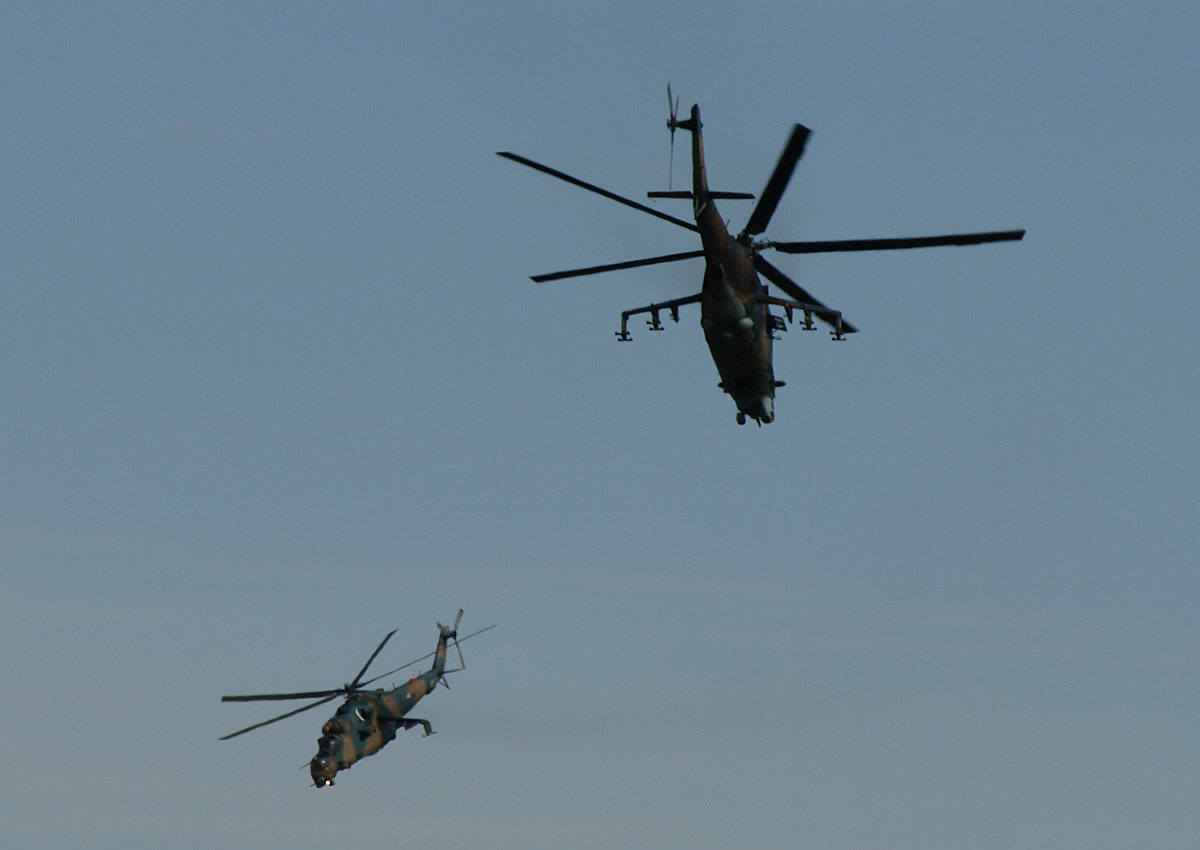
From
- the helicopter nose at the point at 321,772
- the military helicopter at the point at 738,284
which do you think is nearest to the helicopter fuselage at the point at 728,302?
the military helicopter at the point at 738,284

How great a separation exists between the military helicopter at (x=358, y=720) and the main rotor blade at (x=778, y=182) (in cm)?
3154

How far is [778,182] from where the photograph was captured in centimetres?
5638

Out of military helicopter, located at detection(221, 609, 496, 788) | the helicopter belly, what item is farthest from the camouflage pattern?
the helicopter belly

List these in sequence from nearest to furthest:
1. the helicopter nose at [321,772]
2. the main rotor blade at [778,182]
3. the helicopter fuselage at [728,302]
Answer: the main rotor blade at [778,182]
the helicopter fuselage at [728,302]
the helicopter nose at [321,772]

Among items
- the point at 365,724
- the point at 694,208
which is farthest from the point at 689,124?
the point at 365,724

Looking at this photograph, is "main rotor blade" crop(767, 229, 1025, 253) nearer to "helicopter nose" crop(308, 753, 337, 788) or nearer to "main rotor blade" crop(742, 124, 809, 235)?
"main rotor blade" crop(742, 124, 809, 235)

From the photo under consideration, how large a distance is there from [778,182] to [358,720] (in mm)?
35944

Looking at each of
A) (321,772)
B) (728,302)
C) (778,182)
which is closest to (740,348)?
(728,302)

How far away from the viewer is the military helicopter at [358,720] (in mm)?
80500

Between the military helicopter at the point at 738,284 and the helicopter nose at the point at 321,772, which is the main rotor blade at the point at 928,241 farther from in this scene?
the helicopter nose at the point at 321,772

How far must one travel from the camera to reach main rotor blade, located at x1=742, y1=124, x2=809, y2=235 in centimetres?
5438

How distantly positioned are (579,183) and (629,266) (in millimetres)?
5093

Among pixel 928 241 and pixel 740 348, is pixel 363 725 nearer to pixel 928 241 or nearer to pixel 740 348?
pixel 740 348

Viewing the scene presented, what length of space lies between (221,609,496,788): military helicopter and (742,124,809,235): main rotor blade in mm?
31544
